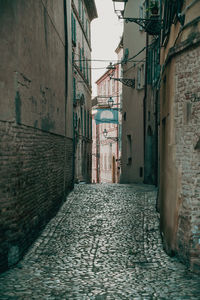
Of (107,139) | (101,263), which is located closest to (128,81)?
(101,263)

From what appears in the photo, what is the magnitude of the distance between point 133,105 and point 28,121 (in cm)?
1379

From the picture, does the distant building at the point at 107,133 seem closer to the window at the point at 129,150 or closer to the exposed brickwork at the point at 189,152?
the window at the point at 129,150

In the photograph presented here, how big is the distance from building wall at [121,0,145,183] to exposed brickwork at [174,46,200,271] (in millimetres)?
→ 11805

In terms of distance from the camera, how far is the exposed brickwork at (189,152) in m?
7.44

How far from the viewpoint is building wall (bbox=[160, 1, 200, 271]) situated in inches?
294

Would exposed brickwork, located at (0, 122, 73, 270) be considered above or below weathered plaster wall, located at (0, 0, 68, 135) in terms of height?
below

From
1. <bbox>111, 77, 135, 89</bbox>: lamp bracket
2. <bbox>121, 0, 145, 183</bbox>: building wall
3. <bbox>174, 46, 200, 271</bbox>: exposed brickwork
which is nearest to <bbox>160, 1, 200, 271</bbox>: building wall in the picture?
<bbox>174, 46, 200, 271</bbox>: exposed brickwork

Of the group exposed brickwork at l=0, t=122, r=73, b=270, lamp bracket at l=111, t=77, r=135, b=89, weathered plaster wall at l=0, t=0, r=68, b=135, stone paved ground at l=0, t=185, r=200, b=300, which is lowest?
stone paved ground at l=0, t=185, r=200, b=300

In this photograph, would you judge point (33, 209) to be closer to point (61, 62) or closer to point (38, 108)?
point (38, 108)

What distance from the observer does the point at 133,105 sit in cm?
2241

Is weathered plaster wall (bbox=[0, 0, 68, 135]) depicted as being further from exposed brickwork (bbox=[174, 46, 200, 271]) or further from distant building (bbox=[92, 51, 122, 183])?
distant building (bbox=[92, 51, 122, 183])

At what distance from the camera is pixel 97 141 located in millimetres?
44531

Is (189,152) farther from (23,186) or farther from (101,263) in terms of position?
(23,186)

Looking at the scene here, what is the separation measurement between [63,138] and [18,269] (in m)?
7.48
